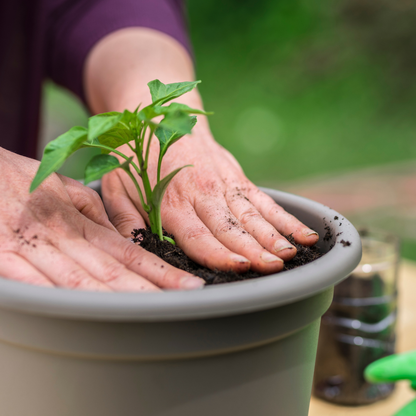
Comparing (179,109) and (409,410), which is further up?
(179,109)

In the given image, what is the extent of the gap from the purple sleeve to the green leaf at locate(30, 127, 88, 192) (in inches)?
27.0

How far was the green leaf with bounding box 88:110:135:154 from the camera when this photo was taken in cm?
43

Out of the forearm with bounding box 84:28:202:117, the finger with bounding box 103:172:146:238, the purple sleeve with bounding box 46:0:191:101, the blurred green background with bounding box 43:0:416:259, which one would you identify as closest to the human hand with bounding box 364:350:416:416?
the finger with bounding box 103:172:146:238

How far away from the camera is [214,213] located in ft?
2.08

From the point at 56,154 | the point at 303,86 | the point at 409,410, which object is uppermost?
the point at 56,154

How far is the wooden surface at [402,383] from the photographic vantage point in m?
0.92

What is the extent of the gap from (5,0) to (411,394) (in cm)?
135

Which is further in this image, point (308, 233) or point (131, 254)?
point (308, 233)

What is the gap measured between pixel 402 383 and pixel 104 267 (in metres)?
0.84

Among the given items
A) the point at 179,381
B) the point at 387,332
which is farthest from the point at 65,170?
the point at 179,381

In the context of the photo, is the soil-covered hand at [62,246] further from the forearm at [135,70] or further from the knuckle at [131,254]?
the forearm at [135,70]

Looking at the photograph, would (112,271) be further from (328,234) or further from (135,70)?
(135,70)

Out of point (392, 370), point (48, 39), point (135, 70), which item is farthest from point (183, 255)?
point (48, 39)

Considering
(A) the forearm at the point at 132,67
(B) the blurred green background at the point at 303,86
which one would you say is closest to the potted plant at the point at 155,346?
(A) the forearm at the point at 132,67
